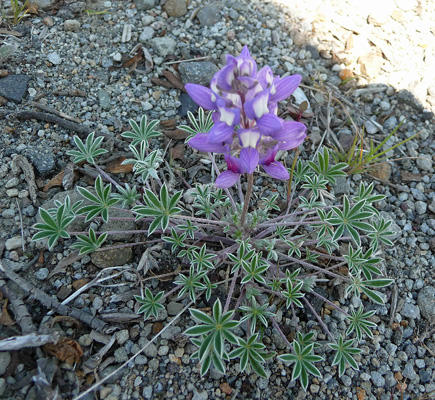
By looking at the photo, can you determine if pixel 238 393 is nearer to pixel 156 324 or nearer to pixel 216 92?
pixel 156 324

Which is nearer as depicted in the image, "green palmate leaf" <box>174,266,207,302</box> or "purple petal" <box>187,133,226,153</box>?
"purple petal" <box>187,133,226,153</box>

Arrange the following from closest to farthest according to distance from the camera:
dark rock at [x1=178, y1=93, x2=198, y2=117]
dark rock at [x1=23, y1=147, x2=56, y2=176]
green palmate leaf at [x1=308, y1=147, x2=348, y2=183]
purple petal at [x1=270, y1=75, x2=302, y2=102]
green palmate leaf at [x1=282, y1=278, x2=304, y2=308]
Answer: purple petal at [x1=270, y1=75, x2=302, y2=102] < green palmate leaf at [x1=282, y1=278, x2=304, y2=308] < green palmate leaf at [x1=308, y1=147, x2=348, y2=183] < dark rock at [x1=23, y1=147, x2=56, y2=176] < dark rock at [x1=178, y1=93, x2=198, y2=117]

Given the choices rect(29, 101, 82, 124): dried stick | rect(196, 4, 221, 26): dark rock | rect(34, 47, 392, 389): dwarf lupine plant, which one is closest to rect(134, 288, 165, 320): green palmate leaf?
rect(34, 47, 392, 389): dwarf lupine plant

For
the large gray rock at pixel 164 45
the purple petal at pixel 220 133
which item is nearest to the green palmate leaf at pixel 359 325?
the purple petal at pixel 220 133

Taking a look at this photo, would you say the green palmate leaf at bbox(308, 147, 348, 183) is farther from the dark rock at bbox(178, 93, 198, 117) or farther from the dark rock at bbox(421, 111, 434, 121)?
the dark rock at bbox(421, 111, 434, 121)

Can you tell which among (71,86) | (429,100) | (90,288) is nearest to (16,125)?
(71,86)

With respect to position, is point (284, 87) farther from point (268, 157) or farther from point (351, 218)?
point (351, 218)
